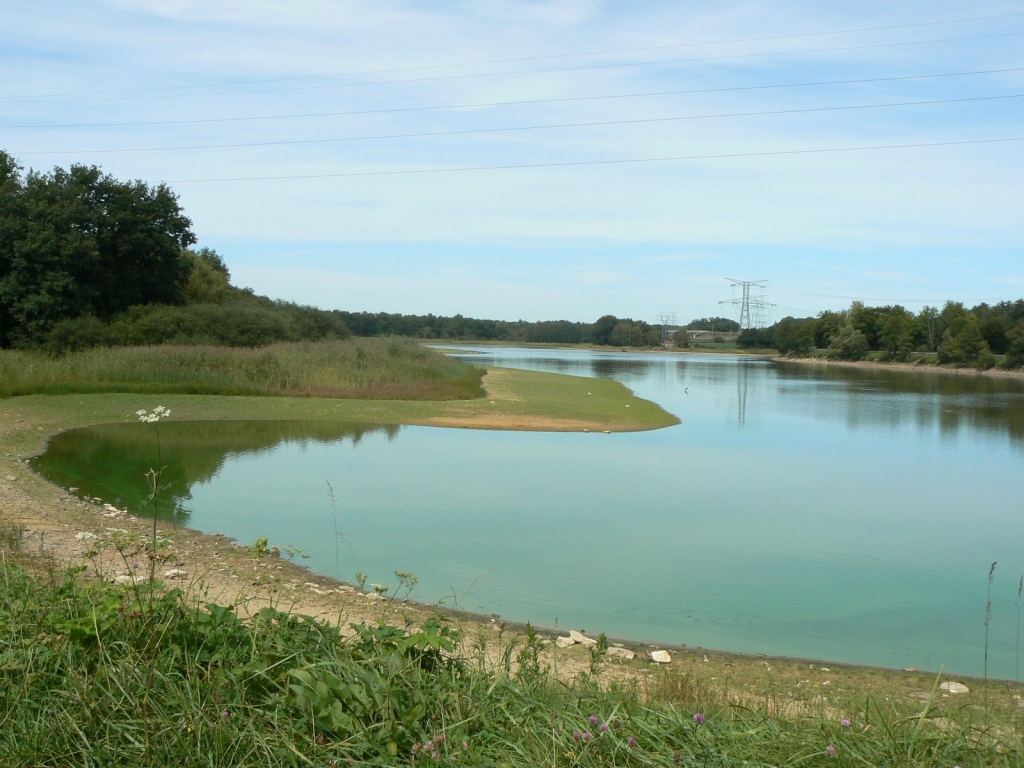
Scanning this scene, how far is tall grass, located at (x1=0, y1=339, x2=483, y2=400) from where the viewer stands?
78.9 ft

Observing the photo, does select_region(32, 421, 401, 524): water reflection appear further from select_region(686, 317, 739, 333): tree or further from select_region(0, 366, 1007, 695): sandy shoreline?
select_region(686, 317, 739, 333): tree

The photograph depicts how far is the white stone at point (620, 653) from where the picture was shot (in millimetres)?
6070

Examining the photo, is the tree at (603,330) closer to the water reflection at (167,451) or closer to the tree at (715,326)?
the tree at (715,326)

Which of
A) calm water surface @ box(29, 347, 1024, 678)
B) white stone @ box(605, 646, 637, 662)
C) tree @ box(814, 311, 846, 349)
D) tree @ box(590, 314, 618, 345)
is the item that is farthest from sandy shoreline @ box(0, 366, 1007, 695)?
tree @ box(590, 314, 618, 345)

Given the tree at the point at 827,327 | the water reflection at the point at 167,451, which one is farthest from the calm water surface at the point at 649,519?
the tree at the point at 827,327

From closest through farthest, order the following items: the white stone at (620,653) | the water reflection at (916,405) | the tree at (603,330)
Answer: the white stone at (620,653)
the water reflection at (916,405)
the tree at (603,330)

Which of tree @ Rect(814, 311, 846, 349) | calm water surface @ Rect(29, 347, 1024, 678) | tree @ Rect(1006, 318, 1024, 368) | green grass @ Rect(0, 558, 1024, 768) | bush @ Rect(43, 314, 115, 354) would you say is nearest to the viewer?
green grass @ Rect(0, 558, 1024, 768)

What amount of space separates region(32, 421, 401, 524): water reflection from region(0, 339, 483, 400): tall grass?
5.22 meters

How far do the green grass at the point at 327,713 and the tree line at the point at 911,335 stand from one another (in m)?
65.7

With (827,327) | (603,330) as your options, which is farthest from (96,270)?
(603,330)

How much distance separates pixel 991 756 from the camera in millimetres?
2889

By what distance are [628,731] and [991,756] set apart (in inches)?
48.1

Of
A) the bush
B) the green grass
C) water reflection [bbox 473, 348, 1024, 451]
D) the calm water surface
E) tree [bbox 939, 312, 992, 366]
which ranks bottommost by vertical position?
the calm water surface

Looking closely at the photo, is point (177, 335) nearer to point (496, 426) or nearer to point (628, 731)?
point (496, 426)
